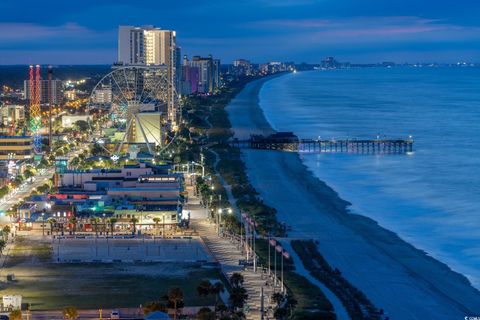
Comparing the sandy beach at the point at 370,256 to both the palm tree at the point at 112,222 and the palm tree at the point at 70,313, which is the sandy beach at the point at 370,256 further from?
the palm tree at the point at 70,313

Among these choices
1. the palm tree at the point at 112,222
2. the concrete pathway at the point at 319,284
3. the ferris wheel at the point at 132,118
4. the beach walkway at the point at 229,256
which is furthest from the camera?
the ferris wheel at the point at 132,118

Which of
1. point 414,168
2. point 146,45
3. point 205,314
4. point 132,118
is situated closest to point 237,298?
point 205,314

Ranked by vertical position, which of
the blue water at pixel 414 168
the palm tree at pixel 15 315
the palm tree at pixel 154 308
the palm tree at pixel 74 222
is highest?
the blue water at pixel 414 168

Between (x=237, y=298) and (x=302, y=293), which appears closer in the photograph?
(x=237, y=298)

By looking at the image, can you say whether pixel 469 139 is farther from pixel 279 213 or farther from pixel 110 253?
pixel 110 253

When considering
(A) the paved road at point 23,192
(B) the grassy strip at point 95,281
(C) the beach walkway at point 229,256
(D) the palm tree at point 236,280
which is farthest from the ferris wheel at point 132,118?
(D) the palm tree at point 236,280

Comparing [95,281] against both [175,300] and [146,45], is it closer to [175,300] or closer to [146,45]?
[175,300]

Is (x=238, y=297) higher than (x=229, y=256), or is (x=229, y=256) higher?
(x=238, y=297)

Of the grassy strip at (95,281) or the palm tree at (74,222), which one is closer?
the grassy strip at (95,281)
